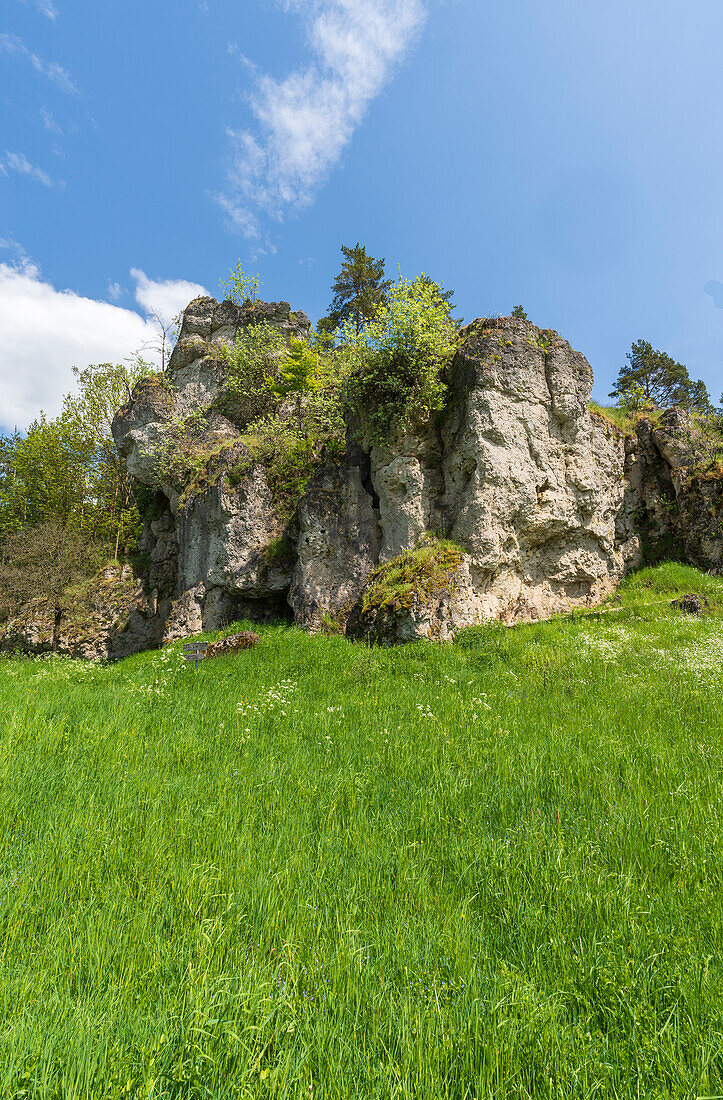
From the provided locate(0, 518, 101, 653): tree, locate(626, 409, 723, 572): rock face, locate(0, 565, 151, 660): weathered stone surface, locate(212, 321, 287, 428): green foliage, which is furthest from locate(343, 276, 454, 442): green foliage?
locate(0, 518, 101, 653): tree

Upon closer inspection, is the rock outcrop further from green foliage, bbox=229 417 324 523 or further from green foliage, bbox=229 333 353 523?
green foliage, bbox=229 333 353 523

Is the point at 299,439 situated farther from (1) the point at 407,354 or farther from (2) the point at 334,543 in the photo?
(1) the point at 407,354

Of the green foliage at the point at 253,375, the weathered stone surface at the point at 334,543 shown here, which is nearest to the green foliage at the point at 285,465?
the weathered stone surface at the point at 334,543

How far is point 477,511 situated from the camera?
15.2 metres

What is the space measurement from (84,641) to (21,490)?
15614 millimetres

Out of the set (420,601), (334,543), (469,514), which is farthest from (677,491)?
(334,543)

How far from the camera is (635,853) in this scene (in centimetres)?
364

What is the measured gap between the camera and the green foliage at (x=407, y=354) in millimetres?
16688

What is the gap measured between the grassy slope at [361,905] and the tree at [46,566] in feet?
75.9

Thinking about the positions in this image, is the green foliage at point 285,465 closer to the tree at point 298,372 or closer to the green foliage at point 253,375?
the tree at point 298,372

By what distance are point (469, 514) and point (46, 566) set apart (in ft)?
82.1

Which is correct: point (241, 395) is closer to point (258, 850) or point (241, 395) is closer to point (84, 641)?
point (84, 641)

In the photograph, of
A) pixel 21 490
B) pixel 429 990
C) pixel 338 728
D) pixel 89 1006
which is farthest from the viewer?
pixel 21 490

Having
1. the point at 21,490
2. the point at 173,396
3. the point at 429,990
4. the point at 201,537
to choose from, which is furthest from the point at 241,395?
the point at 429,990
